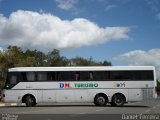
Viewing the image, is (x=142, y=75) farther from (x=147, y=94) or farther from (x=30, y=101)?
(x=30, y=101)

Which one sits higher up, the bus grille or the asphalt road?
the bus grille

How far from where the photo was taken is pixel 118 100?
A: 113 ft

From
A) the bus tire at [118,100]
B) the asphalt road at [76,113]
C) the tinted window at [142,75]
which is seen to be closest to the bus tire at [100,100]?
the bus tire at [118,100]

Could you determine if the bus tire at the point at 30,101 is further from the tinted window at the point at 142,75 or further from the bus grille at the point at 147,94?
the bus grille at the point at 147,94

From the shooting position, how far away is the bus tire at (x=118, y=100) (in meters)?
34.3

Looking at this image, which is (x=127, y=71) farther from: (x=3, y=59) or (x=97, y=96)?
(x=3, y=59)

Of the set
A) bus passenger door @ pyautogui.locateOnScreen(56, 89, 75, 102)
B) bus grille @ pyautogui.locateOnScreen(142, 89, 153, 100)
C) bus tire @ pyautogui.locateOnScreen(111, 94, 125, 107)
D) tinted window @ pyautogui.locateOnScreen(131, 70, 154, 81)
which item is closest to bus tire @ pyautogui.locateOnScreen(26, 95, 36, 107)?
bus passenger door @ pyautogui.locateOnScreen(56, 89, 75, 102)

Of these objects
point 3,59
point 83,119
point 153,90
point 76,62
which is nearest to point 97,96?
point 153,90

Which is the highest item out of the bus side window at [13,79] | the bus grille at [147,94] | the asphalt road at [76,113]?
the bus side window at [13,79]

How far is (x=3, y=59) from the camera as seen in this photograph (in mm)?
59281

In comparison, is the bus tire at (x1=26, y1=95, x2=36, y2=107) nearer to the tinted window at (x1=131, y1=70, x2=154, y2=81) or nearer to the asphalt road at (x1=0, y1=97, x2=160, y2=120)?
the asphalt road at (x1=0, y1=97, x2=160, y2=120)

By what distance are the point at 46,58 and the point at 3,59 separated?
109ft

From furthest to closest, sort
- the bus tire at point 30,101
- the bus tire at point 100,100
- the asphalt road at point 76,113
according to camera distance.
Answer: the bus tire at point 30,101 → the bus tire at point 100,100 → the asphalt road at point 76,113

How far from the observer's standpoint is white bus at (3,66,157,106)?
112 feet
